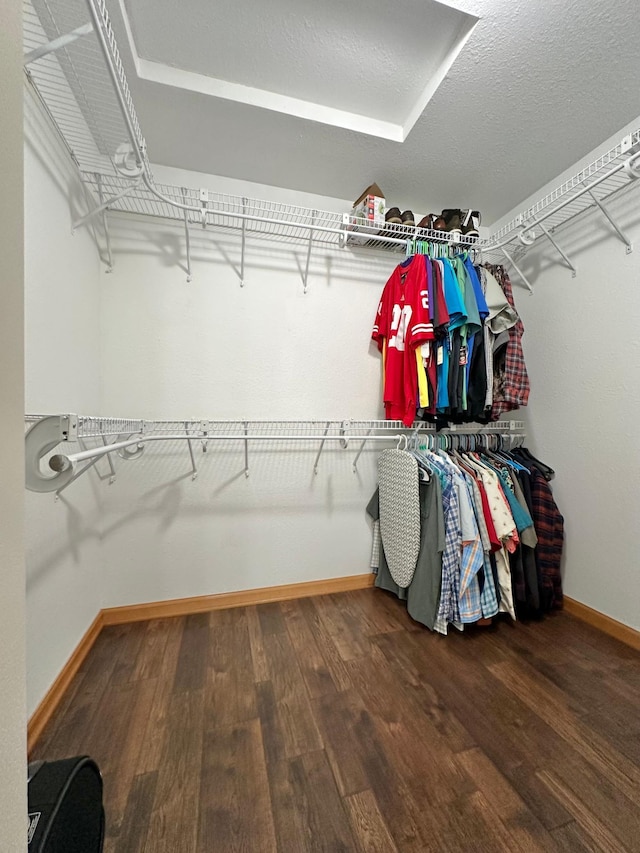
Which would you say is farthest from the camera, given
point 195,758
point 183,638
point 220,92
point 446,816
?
point 183,638

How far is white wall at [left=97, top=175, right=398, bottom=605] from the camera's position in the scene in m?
1.69

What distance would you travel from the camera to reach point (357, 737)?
1086 millimetres

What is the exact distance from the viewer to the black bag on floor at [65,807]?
0.46 m

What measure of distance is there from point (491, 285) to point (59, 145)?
2.03 metres

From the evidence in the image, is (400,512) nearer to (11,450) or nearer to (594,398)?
(594,398)

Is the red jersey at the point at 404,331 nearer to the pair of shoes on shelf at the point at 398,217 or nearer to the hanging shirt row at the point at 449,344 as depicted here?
the hanging shirt row at the point at 449,344

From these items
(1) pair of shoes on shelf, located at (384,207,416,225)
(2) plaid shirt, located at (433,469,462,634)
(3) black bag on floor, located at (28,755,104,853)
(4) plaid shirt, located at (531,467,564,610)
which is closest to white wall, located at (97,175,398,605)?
(1) pair of shoes on shelf, located at (384,207,416,225)

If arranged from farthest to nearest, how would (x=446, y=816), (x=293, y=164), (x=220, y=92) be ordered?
(x=293, y=164), (x=220, y=92), (x=446, y=816)

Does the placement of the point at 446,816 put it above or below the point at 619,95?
below

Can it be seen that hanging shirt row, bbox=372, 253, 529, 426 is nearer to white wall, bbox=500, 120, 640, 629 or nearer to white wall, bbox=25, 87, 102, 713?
white wall, bbox=500, 120, 640, 629

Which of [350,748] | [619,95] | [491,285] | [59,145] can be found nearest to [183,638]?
[350,748]

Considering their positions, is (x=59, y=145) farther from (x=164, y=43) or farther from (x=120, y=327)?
(x=120, y=327)

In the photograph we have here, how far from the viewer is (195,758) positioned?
1.02m

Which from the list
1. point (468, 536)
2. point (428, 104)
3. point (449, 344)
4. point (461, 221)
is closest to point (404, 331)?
point (449, 344)
